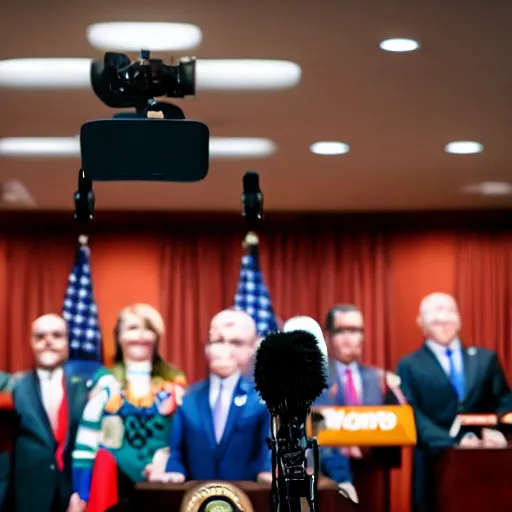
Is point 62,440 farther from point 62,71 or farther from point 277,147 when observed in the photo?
point 62,71

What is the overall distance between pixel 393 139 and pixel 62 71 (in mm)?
2050

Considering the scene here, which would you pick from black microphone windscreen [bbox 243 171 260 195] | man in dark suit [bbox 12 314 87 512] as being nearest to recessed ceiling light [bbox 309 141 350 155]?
black microphone windscreen [bbox 243 171 260 195]

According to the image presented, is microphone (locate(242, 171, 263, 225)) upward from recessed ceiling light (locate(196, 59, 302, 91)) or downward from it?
downward

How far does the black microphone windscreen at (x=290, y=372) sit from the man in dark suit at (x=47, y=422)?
5.83 m

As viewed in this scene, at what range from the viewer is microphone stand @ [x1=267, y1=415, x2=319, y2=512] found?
2.27 meters

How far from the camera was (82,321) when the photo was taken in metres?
8.13

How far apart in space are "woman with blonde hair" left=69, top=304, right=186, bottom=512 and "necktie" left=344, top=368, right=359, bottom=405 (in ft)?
4.05

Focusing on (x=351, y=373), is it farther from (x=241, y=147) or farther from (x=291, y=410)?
(x=291, y=410)

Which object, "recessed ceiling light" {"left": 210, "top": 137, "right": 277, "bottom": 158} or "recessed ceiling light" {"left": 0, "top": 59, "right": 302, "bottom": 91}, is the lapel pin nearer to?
"recessed ceiling light" {"left": 210, "top": 137, "right": 277, "bottom": 158}

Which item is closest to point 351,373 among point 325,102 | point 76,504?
point 76,504

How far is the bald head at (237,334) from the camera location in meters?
7.93

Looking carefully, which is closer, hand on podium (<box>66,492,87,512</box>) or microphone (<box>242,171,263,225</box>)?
microphone (<box>242,171,263,225</box>)

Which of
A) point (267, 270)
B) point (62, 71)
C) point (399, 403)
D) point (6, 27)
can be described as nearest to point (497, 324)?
point (399, 403)

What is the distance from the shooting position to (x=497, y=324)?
329 inches
